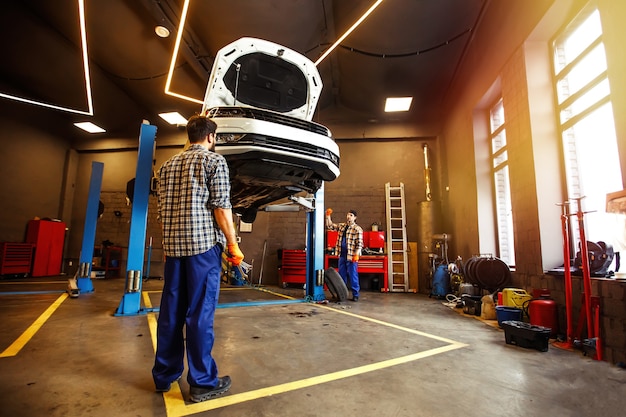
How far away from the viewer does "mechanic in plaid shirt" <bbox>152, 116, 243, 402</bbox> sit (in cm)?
158

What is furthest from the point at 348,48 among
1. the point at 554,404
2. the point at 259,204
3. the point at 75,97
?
the point at 75,97

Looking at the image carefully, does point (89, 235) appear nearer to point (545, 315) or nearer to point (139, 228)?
point (139, 228)

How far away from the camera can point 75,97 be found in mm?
7980

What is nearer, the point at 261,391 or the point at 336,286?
the point at 261,391

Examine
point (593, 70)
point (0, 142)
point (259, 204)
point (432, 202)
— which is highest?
point (0, 142)

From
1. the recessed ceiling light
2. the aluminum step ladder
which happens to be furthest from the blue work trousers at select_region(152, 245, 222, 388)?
the aluminum step ladder

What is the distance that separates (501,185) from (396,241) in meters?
2.97

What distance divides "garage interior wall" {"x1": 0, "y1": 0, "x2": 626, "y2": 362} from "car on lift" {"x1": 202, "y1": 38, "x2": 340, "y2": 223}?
276cm

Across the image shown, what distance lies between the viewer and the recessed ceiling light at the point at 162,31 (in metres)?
5.46

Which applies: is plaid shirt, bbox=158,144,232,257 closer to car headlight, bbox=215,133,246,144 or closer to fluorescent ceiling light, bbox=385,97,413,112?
car headlight, bbox=215,133,246,144

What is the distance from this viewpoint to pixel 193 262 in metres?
1.64

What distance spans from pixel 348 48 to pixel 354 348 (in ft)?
19.2

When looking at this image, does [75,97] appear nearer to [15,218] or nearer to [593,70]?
[15,218]

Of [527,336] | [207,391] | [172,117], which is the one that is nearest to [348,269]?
[527,336]
